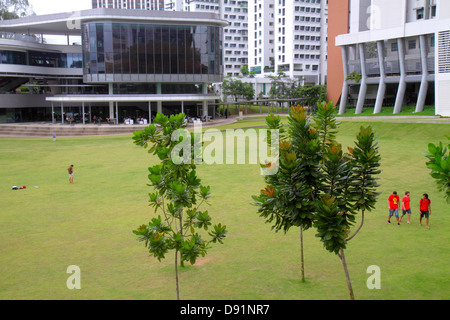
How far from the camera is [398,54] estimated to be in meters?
52.6

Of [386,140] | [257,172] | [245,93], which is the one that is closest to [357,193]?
[257,172]

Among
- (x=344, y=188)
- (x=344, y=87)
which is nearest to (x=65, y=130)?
(x=344, y=87)

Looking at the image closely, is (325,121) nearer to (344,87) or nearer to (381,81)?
(381,81)

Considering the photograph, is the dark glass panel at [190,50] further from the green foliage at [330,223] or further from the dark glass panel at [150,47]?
the green foliage at [330,223]

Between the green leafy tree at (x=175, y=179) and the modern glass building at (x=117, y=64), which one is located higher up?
the modern glass building at (x=117, y=64)

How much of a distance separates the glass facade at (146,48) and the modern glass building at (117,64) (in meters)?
0.12

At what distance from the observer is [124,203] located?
20.1 metres

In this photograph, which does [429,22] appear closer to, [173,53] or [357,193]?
[173,53]

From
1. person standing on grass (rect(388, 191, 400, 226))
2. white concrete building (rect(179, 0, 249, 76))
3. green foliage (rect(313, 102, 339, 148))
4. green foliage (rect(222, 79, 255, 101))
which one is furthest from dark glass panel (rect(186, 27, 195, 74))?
white concrete building (rect(179, 0, 249, 76))

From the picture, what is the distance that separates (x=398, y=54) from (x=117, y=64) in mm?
33727

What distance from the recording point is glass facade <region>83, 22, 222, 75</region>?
55.9m

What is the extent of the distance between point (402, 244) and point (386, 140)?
24379mm

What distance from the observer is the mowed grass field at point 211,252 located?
11.4 m

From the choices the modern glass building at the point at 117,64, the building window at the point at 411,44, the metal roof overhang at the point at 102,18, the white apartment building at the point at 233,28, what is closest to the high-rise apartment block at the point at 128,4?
the white apartment building at the point at 233,28
